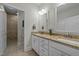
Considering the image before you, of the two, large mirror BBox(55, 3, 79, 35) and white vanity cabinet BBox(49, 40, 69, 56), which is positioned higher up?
large mirror BBox(55, 3, 79, 35)

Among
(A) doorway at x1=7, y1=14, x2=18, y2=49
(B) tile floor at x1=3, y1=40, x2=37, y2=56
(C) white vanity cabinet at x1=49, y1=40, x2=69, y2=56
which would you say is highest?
(A) doorway at x1=7, y1=14, x2=18, y2=49

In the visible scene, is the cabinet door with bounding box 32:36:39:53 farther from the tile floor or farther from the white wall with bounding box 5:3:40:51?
the tile floor

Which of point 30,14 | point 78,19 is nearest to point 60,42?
point 78,19

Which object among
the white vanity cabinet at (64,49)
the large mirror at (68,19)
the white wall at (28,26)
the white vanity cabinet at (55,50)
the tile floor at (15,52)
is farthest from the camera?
the white wall at (28,26)

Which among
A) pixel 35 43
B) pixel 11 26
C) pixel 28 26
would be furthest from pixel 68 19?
pixel 11 26

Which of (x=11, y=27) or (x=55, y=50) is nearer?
(x=55, y=50)

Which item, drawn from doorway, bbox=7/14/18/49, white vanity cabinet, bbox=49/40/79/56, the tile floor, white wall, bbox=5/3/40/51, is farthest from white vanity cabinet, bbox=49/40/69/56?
doorway, bbox=7/14/18/49

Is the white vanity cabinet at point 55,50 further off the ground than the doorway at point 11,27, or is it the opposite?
the doorway at point 11,27

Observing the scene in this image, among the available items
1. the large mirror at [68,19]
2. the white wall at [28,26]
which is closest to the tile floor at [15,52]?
the white wall at [28,26]

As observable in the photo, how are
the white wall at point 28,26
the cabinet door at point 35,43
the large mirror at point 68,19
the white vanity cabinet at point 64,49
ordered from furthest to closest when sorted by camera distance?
1. the cabinet door at point 35,43
2. the white wall at point 28,26
3. the large mirror at point 68,19
4. the white vanity cabinet at point 64,49

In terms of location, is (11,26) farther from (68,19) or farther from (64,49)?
(68,19)

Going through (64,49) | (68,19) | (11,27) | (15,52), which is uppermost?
(68,19)

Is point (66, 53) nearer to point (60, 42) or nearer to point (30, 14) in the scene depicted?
point (60, 42)

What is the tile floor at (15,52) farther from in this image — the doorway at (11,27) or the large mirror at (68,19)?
the large mirror at (68,19)
